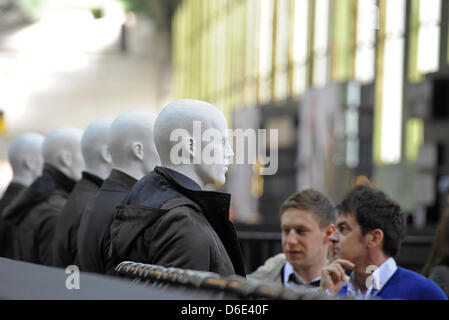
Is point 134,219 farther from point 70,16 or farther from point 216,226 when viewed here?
point 70,16

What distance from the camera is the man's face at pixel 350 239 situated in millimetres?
3455

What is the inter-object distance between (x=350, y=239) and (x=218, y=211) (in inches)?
26.0

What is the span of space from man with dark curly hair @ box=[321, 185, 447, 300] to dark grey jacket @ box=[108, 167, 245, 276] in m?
0.49

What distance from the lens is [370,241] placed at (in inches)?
136

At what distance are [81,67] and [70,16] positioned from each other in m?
2.47

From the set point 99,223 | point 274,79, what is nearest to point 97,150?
point 99,223

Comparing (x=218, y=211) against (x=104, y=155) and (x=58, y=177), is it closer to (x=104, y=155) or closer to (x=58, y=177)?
(x=104, y=155)

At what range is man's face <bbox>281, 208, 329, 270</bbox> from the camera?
4117 millimetres

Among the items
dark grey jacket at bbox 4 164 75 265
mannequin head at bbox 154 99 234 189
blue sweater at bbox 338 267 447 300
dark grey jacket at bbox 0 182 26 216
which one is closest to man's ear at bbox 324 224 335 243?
blue sweater at bbox 338 267 447 300

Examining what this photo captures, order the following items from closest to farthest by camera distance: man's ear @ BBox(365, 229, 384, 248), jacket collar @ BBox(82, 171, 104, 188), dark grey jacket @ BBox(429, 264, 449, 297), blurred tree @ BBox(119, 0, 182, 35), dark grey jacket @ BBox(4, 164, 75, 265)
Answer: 1. man's ear @ BBox(365, 229, 384, 248)
2. dark grey jacket @ BBox(429, 264, 449, 297)
3. jacket collar @ BBox(82, 171, 104, 188)
4. dark grey jacket @ BBox(4, 164, 75, 265)
5. blurred tree @ BBox(119, 0, 182, 35)

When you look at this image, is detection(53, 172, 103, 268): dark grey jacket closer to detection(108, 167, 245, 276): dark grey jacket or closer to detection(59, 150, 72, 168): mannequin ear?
Result: detection(59, 150, 72, 168): mannequin ear

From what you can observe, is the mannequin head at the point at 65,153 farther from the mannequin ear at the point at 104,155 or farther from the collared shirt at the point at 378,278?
the collared shirt at the point at 378,278

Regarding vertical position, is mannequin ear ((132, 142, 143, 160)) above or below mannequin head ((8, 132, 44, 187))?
above

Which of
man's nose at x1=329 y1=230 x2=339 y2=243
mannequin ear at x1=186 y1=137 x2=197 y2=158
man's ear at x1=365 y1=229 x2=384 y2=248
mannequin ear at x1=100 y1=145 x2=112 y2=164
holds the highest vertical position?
mannequin ear at x1=186 y1=137 x2=197 y2=158
